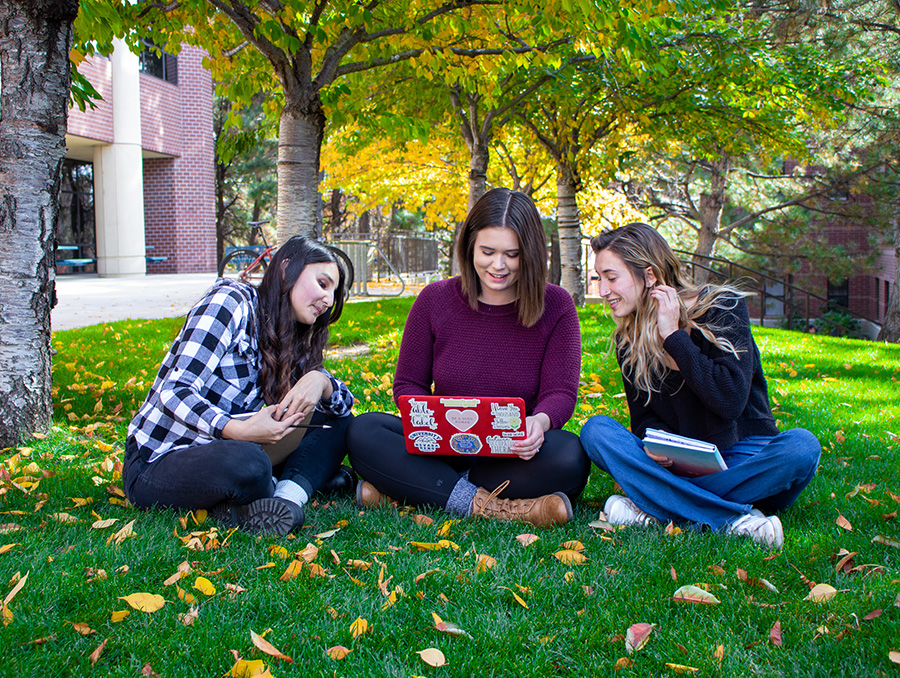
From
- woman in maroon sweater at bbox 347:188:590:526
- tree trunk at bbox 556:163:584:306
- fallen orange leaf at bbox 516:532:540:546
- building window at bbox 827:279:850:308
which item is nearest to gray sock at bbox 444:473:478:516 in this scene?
woman in maroon sweater at bbox 347:188:590:526

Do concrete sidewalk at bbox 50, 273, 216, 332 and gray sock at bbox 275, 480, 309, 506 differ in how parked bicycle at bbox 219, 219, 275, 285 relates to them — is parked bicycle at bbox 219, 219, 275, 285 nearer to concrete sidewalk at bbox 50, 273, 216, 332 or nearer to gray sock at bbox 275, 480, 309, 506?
concrete sidewalk at bbox 50, 273, 216, 332

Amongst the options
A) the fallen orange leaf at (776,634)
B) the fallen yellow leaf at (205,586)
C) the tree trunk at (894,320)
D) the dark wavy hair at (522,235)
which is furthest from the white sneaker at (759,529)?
the tree trunk at (894,320)

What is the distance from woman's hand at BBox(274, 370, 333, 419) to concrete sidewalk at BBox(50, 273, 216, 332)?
4783 mm

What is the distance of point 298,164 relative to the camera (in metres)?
6.60

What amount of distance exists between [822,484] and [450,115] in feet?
28.9

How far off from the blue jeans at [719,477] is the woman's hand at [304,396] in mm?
1097

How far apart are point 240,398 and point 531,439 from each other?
113 centimetres

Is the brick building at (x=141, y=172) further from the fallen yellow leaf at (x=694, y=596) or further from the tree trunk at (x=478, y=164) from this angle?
the fallen yellow leaf at (x=694, y=596)

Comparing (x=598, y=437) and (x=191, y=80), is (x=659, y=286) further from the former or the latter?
(x=191, y=80)

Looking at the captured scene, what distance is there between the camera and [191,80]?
20531mm

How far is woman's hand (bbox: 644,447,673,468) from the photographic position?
2926 millimetres

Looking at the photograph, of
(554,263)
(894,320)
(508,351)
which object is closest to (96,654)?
(508,351)

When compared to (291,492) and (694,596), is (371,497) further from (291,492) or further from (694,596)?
(694,596)

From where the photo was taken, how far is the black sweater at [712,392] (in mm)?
2830
